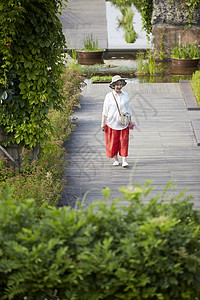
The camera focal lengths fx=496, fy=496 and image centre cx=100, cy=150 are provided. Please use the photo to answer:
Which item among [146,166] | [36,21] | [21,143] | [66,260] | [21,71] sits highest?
[36,21]

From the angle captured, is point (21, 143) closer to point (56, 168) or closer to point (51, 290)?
point (56, 168)

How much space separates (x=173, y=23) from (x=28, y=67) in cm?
1063

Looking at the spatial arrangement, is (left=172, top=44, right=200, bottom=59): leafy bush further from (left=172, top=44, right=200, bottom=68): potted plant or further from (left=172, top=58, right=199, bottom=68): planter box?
(left=172, top=58, right=199, bottom=68): planter box

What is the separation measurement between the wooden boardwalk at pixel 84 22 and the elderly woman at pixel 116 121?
403 inches

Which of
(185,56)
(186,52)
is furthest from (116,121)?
(186,52)

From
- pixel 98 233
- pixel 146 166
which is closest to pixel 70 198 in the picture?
pixel 146 166

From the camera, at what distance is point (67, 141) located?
934cm

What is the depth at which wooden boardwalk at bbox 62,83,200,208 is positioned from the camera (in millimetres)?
7488

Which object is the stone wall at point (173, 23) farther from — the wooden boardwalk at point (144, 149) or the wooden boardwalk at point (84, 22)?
the wooden boardwalk at point (144, 149)

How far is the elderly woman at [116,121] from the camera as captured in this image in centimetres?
779

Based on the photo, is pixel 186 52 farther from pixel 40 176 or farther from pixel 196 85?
pixel 40 176

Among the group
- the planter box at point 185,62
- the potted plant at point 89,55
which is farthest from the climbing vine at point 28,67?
the potted plant at point 89,55

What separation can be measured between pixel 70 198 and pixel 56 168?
0.48m

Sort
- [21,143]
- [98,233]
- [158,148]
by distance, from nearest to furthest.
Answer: [98,233] < [21,143] < [158,148]
